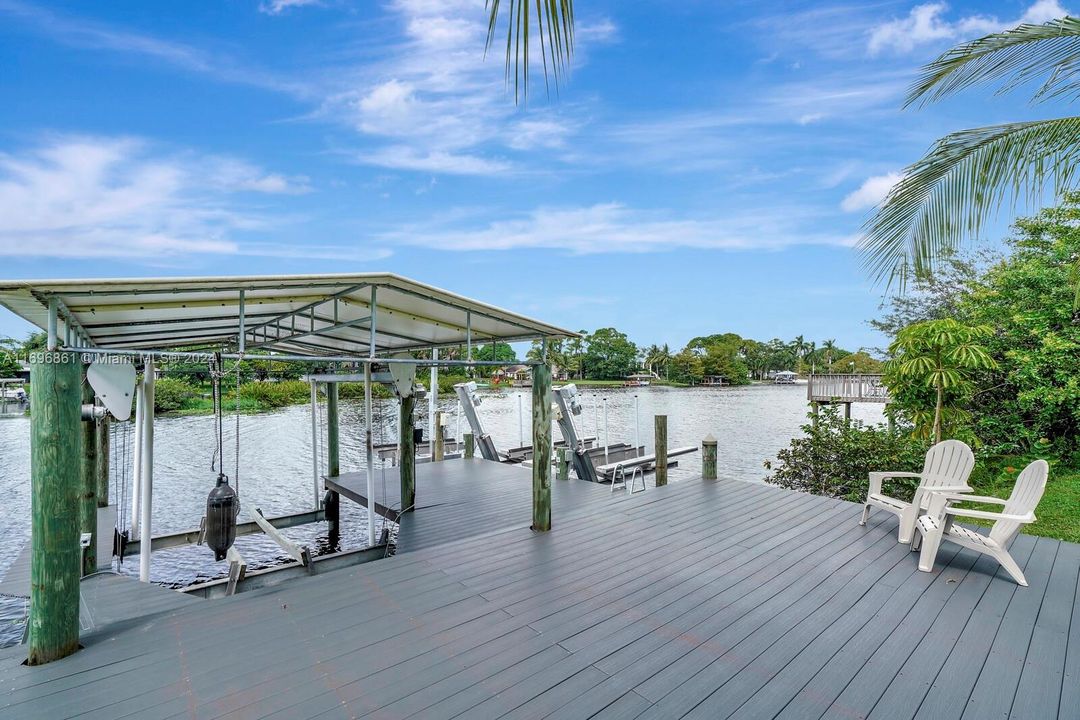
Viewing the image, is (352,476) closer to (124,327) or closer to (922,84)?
(124,327)

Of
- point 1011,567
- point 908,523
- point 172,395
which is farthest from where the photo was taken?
point 172,395

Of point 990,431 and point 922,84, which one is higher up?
point 922,84

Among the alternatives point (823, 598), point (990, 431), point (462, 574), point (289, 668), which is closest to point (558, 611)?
point (462, 574)

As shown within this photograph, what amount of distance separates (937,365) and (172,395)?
30.7m

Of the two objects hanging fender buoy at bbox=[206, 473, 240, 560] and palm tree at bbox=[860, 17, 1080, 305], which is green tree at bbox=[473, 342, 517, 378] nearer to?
hanging fender buoy at bbox=[206, 473, 240, 560]

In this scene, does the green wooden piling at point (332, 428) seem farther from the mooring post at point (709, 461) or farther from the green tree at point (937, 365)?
the green tree at point (937, 365)

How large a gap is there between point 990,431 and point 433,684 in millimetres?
12804

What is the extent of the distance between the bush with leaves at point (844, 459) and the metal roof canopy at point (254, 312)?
5.86m

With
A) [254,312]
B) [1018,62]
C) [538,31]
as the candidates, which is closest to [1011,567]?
[1018,62]

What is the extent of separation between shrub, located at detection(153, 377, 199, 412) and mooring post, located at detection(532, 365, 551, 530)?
87.0 feet

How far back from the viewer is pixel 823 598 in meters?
3.67

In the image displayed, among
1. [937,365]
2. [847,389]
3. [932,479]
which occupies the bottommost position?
[932,479]

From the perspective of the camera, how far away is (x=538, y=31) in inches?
55.4

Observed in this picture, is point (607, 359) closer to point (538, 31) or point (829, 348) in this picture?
point (829, 348)
